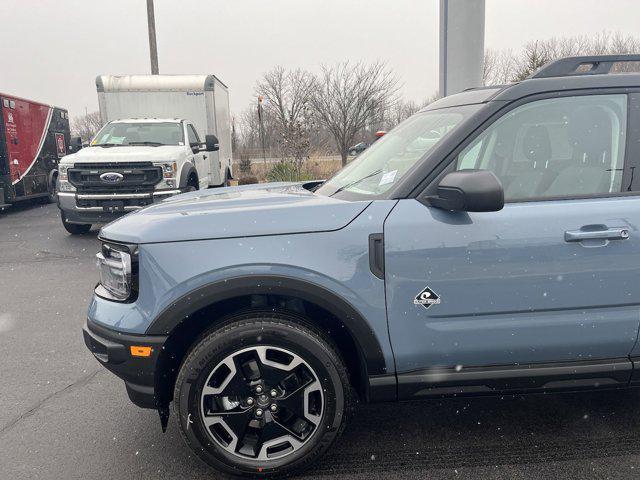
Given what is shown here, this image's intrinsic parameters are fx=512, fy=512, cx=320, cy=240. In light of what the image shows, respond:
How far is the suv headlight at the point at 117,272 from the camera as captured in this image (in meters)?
2.41

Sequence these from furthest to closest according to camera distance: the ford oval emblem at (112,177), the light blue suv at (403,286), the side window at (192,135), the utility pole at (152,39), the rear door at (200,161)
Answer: the utility pole at (152,39) → the side window at (192,135) → the rear door at (200,161) → the ford oval emblem at (112,177) → the light blue suv at (403,286)

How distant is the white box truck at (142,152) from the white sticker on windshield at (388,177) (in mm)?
6570

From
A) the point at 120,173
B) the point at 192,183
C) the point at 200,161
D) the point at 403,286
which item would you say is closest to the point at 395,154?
the point at 403,286

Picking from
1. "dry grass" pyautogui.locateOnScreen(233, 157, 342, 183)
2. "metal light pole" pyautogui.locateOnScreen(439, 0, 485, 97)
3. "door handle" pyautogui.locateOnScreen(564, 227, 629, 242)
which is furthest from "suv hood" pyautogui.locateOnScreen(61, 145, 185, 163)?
"dry grass" pyautogui.locateOnScreen(233, 157, 342, 183)

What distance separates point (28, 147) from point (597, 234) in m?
14.2

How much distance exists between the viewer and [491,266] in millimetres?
2352

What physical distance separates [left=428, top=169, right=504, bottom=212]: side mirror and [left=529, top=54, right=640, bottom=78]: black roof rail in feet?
2.61

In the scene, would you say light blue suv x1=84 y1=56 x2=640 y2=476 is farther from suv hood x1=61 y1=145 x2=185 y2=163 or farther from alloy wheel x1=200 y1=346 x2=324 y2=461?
suv hood x1=61 y1=145 x2=185 y2=163

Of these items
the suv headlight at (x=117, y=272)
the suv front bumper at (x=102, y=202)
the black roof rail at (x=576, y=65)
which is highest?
the black roof rail at (x=576, y=65)

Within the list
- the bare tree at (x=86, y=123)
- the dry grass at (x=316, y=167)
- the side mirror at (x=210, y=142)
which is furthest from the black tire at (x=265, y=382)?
the bare tree at (x=86, y=123)

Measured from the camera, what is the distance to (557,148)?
263 centimetres

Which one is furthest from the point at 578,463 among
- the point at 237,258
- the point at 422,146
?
the point at 237,258

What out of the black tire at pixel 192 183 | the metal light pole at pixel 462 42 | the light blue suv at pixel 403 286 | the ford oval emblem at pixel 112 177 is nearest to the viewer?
the light blue suv at pixel 403 286

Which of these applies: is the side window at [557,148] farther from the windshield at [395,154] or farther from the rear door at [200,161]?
the rear door at [200,161]
